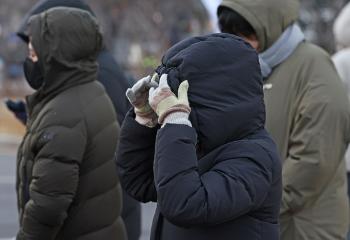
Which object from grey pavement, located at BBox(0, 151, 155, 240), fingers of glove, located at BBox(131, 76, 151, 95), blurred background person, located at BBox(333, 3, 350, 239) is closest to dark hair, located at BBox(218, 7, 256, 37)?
fingers of glove, located at BBox(131, 76, 151, 95)

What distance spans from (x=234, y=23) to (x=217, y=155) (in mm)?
1191

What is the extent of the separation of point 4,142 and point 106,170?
44.2 feet

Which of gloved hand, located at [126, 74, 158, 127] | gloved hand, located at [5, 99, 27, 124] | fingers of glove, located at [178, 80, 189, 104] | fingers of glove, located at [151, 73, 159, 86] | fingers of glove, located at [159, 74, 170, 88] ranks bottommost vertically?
gloved hand, located at [5, 99, 27, 124]

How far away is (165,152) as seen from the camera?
2211mm

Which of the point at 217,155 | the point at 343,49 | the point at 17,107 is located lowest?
the point at 343,49

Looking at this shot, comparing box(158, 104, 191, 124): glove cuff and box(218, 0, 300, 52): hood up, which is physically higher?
box(158, 104, 191, 124): glove cuff

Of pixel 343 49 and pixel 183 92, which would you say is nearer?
A: pixel 183 92

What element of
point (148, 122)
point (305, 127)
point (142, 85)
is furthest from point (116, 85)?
point (142, 85)

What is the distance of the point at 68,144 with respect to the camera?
3164 millimetres

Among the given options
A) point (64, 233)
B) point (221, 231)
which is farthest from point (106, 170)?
point (221, 231)

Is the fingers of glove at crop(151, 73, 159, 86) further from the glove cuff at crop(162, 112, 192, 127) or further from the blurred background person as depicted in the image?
the blurred background person

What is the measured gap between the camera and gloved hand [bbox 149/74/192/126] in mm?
2213

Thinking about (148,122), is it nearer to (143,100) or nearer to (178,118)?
(143,100)

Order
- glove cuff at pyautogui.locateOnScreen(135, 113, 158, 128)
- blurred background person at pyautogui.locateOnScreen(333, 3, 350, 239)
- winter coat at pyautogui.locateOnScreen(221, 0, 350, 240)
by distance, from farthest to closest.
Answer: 1. blurred background person at pyautogui.locateOnScreen(333, 3, 350, 239)
2. winter coat at pyautogui.locateOnScreen(221, 0, 350, 240)
3. glove cuff at pyautogui.locateOnScreen(135, 113, 158, 128)
